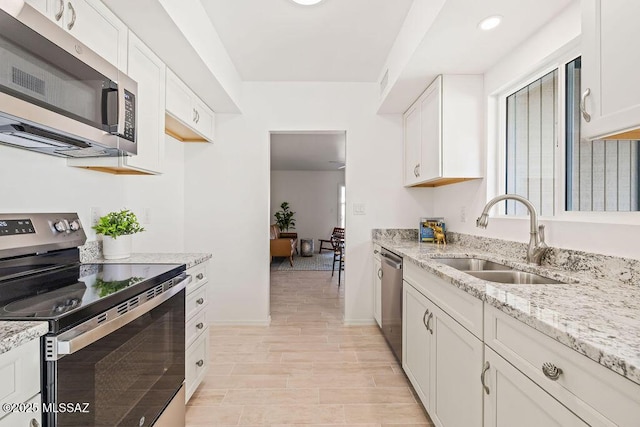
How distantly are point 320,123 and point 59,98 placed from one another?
93.8 inches

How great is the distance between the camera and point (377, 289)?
9.94 feet

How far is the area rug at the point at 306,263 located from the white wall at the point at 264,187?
3193mm

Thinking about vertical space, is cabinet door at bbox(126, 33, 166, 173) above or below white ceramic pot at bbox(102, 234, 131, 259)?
above

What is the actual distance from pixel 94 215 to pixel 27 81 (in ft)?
3.54

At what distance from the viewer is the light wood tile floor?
1.80 metres

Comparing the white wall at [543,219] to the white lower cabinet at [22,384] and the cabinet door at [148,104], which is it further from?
the cabinet door at [148,104]

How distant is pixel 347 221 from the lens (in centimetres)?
327

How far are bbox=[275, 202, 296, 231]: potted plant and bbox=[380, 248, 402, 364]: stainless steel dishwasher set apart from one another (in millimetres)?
6508

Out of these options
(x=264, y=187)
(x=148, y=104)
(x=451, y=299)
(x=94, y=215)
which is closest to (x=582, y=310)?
(x=451, y=299)

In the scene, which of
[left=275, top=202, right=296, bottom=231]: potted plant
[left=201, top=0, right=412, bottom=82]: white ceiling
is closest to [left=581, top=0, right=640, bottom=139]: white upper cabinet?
[left=201, top=0, right=412, bottom=82]: white ceiling

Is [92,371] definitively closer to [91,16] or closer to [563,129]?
[91,16]

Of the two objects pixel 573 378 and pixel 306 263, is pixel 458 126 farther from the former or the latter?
pixel 306 263

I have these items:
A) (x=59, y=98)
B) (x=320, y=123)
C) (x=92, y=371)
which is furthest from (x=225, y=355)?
(x=320, y=123)

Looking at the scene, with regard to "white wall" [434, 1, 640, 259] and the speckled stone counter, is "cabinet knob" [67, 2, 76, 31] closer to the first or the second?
the speckled stone counter
